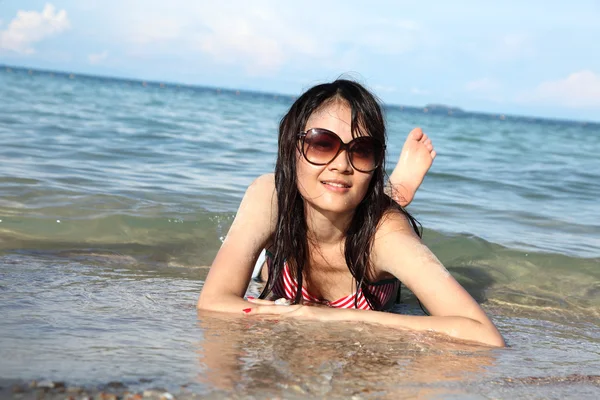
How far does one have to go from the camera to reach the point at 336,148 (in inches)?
131

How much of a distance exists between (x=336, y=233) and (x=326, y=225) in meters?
0.09

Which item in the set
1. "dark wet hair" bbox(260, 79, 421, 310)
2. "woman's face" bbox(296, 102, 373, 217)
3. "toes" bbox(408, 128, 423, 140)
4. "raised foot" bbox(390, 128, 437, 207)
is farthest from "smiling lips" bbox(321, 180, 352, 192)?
"toes" bbox(408, 128, 423, 140)

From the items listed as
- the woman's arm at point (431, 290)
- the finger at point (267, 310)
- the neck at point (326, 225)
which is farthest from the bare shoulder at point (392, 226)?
the finger at point (267, 310)

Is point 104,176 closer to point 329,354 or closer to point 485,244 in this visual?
point 485,244

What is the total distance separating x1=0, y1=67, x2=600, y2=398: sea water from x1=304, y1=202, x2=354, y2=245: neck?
2.01 ft

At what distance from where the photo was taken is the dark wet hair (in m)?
3.39

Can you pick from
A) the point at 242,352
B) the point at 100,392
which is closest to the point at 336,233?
the point at 242,352

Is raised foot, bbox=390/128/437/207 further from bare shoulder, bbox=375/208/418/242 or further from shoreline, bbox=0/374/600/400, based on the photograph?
shoreline, bbox=0/374/600/400

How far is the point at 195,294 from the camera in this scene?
13.6 ft

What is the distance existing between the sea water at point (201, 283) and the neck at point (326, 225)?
0.61m

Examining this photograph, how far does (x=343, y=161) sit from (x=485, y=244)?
10.2 feet

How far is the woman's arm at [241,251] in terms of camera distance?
Answer: 3.45 m

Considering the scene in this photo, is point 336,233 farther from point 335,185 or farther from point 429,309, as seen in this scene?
point 429,309

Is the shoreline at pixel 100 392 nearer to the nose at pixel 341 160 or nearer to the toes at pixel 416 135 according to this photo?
the nose at pixel 341 160
